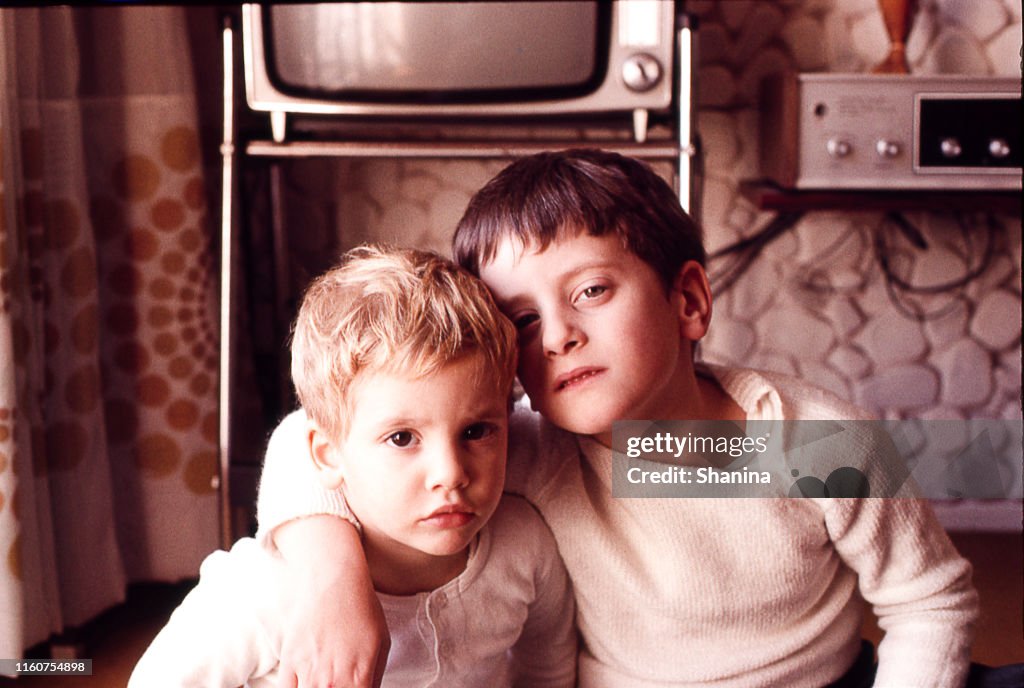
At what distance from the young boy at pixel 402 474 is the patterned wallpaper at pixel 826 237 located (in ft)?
2.73

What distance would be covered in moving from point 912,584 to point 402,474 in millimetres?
354

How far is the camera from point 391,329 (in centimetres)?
54

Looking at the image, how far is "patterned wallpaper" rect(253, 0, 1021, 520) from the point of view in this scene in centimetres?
139

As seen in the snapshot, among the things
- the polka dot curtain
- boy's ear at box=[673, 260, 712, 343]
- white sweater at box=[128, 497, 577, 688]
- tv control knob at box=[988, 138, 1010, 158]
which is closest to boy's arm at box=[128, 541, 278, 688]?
white sweater at box=[128, 497, 577, 688]

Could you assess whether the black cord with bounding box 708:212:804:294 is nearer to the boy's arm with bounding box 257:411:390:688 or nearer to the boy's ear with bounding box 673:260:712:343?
the boy's ear with bounding box 673:260:712:343

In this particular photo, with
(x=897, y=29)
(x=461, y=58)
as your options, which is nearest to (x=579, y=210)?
(x=461, y=58)

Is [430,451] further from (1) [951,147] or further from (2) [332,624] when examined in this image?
(1) [951,147]

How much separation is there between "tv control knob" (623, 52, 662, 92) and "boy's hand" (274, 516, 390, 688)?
678mm

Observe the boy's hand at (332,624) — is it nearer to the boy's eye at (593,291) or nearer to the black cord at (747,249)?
the boy's eye at (593,291)

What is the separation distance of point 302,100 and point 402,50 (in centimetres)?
12

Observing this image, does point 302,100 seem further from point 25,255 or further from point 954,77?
point 954,77

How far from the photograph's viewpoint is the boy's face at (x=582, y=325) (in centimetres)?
59

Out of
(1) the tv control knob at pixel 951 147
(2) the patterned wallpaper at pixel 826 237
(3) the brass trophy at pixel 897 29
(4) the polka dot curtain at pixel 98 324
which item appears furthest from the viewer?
(2) the patterned wallpaper at pixel 826 237

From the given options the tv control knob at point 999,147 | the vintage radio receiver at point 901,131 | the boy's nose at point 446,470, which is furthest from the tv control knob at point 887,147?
the boy's nose at point 446,470
